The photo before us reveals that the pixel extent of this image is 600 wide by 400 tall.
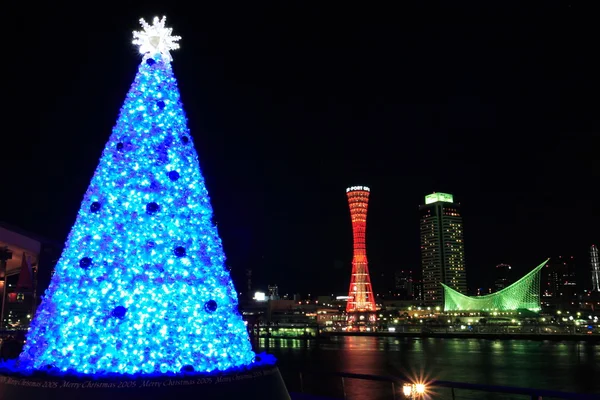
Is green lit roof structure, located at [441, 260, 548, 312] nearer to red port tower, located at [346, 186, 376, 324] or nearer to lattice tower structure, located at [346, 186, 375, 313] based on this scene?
red port tower, located at [346, 186, 376, 324]

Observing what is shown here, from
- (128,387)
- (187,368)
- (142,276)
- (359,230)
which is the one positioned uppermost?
(359,230)

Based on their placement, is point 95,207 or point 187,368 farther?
point 95,207

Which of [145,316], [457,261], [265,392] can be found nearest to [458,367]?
[265,392]

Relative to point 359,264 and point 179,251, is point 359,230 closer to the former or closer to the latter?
point 359,264

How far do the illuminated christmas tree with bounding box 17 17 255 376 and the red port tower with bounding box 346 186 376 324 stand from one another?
201ft

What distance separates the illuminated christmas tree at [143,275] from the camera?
657cm

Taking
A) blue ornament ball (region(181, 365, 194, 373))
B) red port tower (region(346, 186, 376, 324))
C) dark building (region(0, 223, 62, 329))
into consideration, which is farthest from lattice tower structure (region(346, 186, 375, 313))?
blue ornament ball (region(181, 365, 194, 373))

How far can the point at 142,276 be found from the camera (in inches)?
268

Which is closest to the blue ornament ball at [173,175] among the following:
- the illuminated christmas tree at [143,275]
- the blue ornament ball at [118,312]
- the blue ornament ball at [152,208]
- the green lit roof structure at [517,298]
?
the illuminated christmas tree at [143,275]

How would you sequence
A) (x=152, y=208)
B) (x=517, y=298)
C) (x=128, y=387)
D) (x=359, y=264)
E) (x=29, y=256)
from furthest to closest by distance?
1. (x=517, y=298)
2. (x=359, y=264)
3. (x=29, y=256)
4. (x=152, y=208)
5. (x=128, y=387)

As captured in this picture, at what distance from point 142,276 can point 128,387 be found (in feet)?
4.37

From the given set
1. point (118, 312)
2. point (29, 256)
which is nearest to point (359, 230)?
point (29, 256)

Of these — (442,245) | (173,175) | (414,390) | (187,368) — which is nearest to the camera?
(187,368)

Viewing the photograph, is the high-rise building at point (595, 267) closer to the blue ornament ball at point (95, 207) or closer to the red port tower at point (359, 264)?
the red port tower at point (359, 264)
